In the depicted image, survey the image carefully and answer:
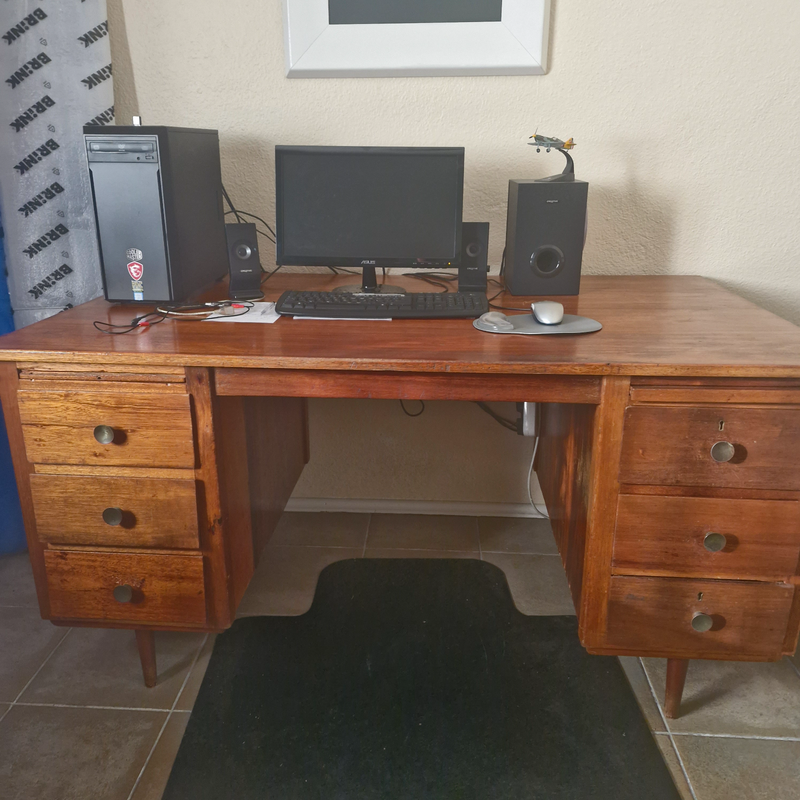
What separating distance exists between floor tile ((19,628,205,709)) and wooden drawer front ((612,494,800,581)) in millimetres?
958

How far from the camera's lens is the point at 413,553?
1873 millimetres

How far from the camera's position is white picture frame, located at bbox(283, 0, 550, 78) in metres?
1.60

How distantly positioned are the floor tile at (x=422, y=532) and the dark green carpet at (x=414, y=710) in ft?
0.66

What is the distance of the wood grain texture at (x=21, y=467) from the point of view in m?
1.16

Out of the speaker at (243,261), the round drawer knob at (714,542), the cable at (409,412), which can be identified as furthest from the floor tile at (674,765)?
the speaker at (243,261)

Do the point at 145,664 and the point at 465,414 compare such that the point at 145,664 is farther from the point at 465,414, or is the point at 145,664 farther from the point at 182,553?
the point at 465,414

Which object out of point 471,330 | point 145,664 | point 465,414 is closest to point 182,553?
point 145,664

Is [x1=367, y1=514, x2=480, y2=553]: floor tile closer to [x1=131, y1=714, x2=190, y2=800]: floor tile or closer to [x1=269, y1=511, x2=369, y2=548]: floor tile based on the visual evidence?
[x1=269, y1=511, x2=369, y2=548]: floor tile

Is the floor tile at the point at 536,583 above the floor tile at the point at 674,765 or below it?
below

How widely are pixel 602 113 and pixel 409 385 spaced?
→ 1.00 m

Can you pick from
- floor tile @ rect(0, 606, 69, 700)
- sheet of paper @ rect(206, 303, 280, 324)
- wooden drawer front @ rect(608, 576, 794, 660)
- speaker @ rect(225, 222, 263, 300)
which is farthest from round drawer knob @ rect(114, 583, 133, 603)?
wooden drawer front @ rect(608, 576, 794, 660)

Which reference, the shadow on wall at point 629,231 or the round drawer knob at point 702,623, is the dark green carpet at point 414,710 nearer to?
the round drawer knob at point 702,623

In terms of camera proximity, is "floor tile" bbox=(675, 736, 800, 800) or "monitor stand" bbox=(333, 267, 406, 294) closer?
"floor tile" bbox=(675, 736, 800, 800)

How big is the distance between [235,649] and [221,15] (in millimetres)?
1511
